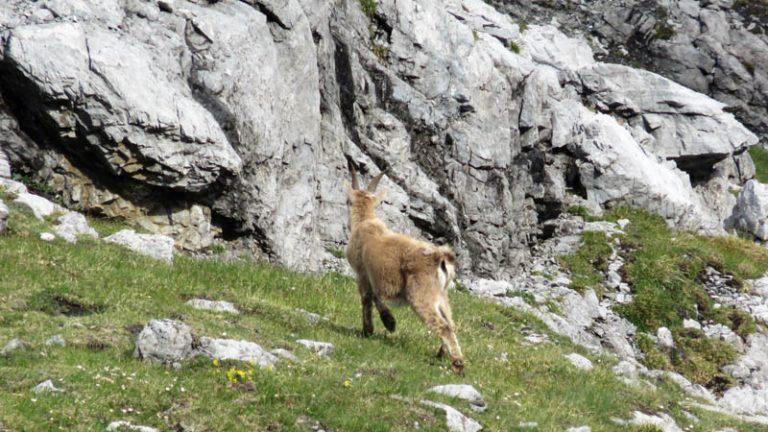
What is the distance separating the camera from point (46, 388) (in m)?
11.3

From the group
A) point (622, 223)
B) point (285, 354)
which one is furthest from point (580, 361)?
point (622, 223)

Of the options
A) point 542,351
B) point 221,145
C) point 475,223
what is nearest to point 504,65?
point 475,223

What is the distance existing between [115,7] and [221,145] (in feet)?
16.9

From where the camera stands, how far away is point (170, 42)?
27.0m

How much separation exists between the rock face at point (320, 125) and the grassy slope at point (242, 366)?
3103 mm

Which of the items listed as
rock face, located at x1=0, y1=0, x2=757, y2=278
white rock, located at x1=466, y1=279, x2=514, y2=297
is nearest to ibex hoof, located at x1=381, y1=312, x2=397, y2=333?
rock face, located at x1=0, y1=0, x2=757, y2=278

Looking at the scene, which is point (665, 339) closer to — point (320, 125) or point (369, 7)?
point (320, 125)

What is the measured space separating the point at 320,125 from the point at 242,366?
65.6 ft

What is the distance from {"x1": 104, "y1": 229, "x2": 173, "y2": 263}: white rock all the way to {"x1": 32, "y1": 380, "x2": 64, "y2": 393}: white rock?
10.1m

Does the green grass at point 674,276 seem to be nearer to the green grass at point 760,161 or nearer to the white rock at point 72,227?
the green grass at point 760,161

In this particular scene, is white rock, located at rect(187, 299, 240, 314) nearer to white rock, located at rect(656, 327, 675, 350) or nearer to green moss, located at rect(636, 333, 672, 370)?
green moss, located at rect(636, 333, 672, 370)

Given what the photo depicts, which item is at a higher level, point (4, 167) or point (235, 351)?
point (235, 351)

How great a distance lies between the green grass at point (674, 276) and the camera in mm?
33094

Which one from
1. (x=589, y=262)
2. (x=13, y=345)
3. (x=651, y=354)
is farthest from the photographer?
(x=589, y=262)
